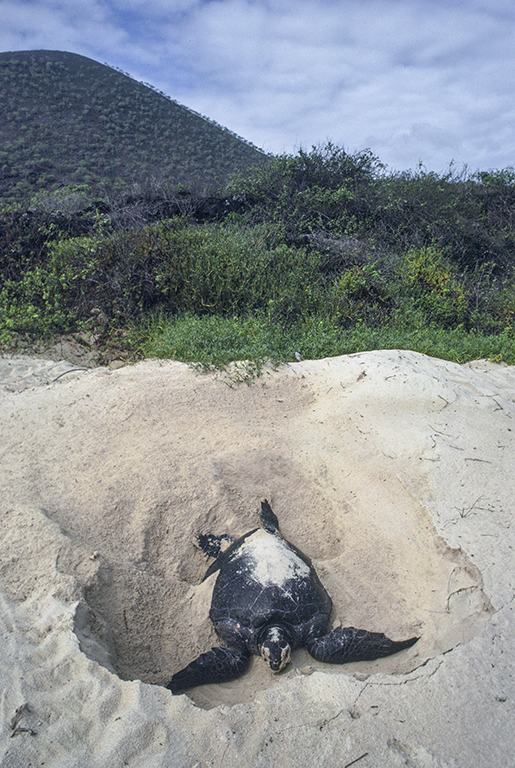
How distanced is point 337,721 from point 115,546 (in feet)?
5.16

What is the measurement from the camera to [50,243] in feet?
20.8

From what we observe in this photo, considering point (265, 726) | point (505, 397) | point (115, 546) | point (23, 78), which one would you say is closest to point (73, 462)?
point (115, 546)

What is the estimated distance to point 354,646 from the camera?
2.05m

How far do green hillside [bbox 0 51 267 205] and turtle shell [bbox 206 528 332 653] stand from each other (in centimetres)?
1395

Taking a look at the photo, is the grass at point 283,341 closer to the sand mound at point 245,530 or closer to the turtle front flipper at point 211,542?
the sand mound at point 245,530

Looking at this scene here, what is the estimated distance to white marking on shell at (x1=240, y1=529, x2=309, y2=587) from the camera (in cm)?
233

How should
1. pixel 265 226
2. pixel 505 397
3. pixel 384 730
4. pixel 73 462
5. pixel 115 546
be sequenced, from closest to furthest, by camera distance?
pixel 384 730 → pixel 115 546 → pixel 73 462 → pixel 505 397 → pixel 265 226

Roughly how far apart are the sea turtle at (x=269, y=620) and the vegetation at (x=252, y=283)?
2.18m

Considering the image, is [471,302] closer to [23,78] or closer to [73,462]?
[73,462]

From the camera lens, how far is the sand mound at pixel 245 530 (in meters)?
1.58

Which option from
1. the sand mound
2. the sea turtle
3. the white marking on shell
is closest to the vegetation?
the sand mound

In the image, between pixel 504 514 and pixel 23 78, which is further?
pixel 23 78

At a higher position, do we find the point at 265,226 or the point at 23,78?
the point at 23,78

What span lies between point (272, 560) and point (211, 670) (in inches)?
24.7
